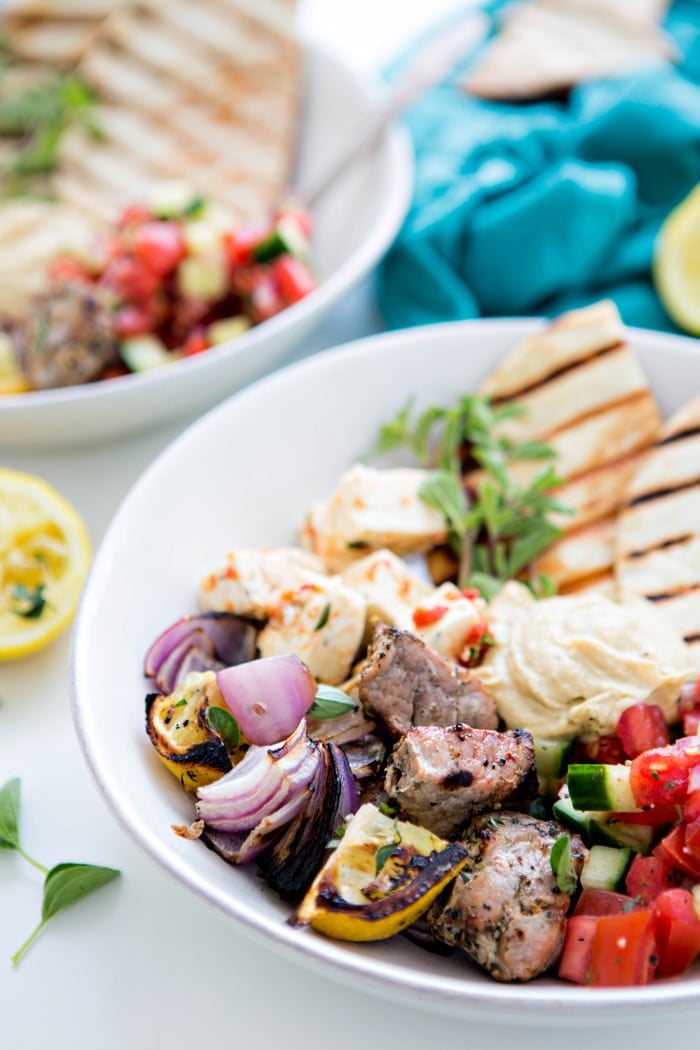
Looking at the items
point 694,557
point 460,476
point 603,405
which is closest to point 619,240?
point 603,405

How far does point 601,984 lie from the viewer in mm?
1834

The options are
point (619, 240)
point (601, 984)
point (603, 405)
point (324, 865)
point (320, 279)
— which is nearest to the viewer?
point (601, 984)

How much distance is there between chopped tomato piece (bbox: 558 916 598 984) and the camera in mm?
1874

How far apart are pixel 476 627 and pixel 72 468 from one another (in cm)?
156

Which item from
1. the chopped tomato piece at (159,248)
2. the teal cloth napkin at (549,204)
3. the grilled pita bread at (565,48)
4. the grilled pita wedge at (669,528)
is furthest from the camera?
the grilled pita bread at (565,48)

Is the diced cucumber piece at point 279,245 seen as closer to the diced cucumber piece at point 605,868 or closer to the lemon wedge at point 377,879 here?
the lemon wedge at point 377,879

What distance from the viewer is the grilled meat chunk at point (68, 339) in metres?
3.38

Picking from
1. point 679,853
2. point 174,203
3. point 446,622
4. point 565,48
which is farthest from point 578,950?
point 565,48

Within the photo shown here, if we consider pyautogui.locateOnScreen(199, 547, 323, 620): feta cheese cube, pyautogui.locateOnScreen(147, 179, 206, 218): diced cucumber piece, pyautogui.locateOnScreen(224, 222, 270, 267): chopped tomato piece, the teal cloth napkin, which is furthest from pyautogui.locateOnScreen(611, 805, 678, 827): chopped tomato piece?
pyautogui.locateOnScreen(147, 179, 206, 218): diced cucumber piece

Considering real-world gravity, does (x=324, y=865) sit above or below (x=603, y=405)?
below

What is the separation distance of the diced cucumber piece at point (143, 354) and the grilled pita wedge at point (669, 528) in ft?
5.26

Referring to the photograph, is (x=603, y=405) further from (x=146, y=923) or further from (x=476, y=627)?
(x=146, y=923)

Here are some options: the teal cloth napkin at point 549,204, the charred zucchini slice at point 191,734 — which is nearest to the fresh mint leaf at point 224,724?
the charred zucchini slice at point 191,734

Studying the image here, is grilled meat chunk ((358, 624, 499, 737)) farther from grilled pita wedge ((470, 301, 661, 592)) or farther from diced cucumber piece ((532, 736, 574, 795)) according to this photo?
grilled pita wedge ((470, 301, 661, 592))
